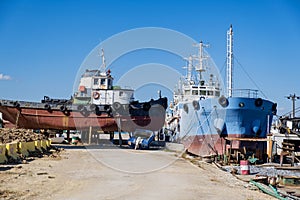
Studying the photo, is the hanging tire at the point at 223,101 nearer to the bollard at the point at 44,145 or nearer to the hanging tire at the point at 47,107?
the bollard at the point at 44,145

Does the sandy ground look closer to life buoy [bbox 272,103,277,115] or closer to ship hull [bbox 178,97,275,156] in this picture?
ship hull [bbox 178,97,275,156]

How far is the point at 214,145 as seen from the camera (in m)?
23.5

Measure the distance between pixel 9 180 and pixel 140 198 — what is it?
406cm

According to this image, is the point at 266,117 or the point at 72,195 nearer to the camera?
the point at 72,195

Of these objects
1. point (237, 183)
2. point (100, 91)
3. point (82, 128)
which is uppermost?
point (100, 91)

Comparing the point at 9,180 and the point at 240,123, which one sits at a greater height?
the point at 240,123

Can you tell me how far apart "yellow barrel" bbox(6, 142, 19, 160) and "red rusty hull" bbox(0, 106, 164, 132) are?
12.7 metres

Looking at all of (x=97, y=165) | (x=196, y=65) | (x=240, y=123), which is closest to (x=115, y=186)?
(x=97, y=165)

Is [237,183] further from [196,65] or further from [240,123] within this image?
[196,65]

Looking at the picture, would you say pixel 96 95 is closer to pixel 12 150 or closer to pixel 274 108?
pixel 274 108

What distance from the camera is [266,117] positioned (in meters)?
24.5

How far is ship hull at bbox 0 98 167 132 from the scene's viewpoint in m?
29.6

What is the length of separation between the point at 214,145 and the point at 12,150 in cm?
1181

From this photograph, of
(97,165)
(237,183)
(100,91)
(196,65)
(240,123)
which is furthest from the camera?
(196,65)
